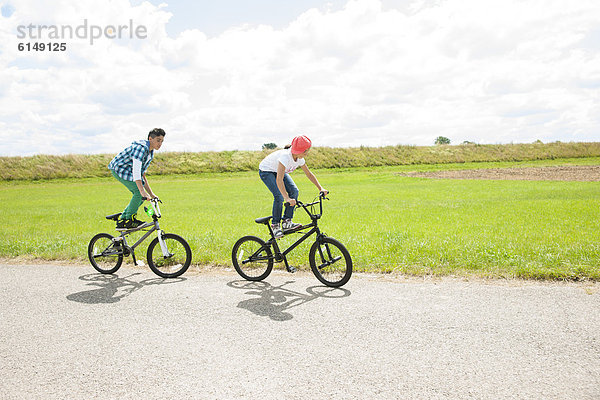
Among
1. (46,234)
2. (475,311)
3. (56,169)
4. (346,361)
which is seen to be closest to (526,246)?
(475,311)

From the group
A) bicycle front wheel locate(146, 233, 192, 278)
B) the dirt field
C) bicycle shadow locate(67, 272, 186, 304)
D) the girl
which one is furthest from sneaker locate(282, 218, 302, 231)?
the dirt field

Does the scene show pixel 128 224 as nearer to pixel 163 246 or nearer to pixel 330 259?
pixel 163 246

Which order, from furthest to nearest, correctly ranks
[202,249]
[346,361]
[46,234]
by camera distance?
[46,234] → [202,249] → [346,361]

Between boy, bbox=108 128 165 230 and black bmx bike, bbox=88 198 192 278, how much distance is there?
177 millimetres

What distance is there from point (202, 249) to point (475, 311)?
5.85m

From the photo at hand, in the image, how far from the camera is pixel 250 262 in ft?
23.7

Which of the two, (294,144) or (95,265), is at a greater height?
(294,144)

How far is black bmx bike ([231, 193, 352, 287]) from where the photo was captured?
659 centimetres

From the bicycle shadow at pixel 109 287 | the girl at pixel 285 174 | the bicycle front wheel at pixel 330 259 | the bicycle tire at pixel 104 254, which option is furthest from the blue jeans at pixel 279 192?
the bicycle tire at pixel 104 254

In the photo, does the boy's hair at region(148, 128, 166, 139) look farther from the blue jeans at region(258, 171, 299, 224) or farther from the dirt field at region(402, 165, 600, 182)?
the dirt field at region(402, 165, 600, 182)

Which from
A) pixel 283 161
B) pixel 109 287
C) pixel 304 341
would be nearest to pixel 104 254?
pixel 109 287

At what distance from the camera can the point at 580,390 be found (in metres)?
3.32

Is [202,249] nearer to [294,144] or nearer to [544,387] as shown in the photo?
[294,144]

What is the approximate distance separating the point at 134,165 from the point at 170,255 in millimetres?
1736
